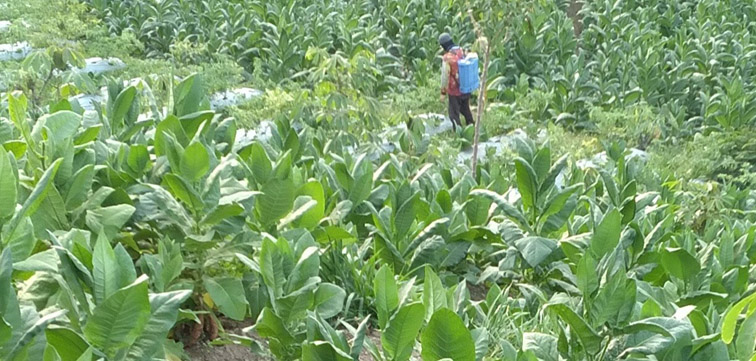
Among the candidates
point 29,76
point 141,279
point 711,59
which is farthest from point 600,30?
point 141,279

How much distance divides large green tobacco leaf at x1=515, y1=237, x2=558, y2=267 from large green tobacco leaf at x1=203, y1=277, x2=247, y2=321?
5.56ft

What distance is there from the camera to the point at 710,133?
39.6 ft

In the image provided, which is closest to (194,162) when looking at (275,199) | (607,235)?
(275,199)

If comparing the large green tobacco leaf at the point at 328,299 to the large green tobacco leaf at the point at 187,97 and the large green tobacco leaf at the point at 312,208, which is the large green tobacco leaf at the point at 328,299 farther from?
the large green tobacco leaf at the point at 187,97

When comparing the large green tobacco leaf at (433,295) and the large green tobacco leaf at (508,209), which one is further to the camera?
the large green tobacco leaf at (508,209)

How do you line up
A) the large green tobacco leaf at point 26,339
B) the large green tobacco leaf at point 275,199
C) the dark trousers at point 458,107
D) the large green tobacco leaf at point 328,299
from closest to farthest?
the large green tobacco leaf at point 26,339
the large green tobacco leaf at point 328,299
the large green tobacco leaf at point 275,199
the dark trousers at point 458,107

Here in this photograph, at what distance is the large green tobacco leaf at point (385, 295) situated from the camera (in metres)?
2.97

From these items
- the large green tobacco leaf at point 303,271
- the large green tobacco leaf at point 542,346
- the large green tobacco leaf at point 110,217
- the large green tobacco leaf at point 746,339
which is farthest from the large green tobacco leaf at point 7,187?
the large green tobacco leaf at point 746,339

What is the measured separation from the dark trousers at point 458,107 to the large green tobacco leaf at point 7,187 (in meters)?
9.40

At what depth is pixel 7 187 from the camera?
2.59 metres

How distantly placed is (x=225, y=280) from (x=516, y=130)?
9108mm

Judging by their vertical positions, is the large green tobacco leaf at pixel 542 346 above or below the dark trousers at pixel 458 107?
above

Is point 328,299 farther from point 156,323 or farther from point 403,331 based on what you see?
point 156,323

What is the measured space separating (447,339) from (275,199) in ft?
4.11
